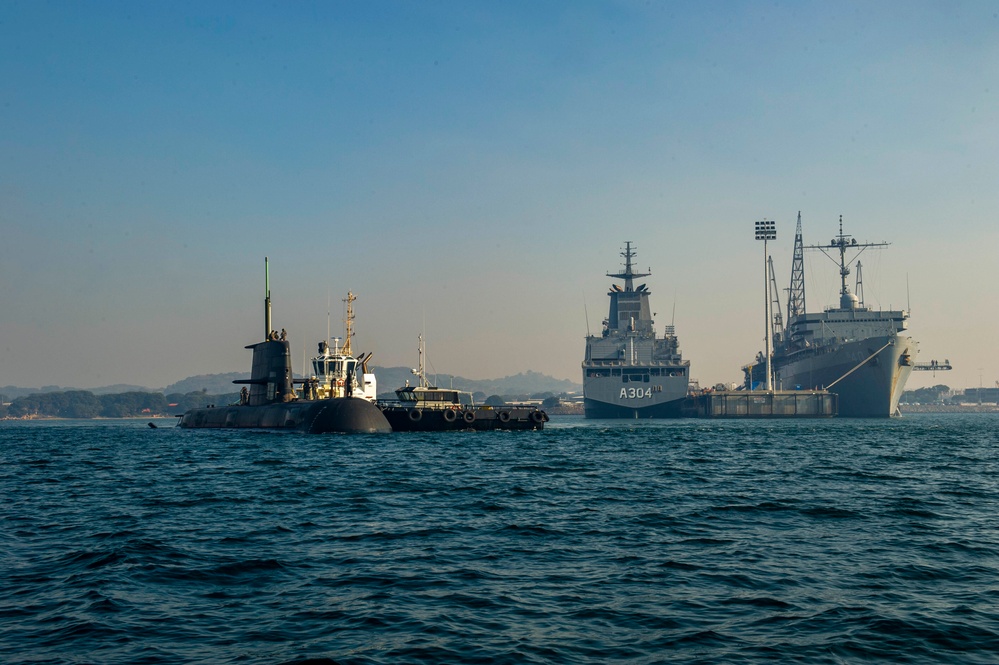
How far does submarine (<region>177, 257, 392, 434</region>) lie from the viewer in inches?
2426

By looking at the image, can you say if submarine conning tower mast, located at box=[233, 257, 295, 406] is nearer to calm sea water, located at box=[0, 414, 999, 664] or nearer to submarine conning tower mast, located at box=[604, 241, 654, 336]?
calm sea water, located at box=[0, 414, 999, 664]

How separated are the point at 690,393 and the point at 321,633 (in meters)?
153

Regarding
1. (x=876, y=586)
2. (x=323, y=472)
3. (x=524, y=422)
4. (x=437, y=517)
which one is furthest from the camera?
(x=524, y=422)

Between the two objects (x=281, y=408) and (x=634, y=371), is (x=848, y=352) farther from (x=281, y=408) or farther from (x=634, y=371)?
(x=281, y=408)

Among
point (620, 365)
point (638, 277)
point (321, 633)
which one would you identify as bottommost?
point (321, 633)

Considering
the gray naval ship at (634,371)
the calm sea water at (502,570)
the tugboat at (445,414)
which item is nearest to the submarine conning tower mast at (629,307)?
the gray naval ship at (634,371)

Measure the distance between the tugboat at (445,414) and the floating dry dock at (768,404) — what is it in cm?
7063

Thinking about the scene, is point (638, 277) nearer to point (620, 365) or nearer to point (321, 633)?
point (620, 365)

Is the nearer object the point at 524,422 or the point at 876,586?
the point at 876,586

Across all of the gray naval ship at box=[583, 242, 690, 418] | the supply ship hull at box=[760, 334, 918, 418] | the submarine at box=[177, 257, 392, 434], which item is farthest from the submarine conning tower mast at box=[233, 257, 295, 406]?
the supply ship hull at box=[760, 334, 918, 418]

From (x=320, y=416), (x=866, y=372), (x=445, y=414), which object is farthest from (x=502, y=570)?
(x=866, y=372)

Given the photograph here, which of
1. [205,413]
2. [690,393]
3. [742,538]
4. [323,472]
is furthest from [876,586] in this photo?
[690,393]

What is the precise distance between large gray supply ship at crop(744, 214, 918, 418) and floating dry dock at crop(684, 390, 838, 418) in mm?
2877

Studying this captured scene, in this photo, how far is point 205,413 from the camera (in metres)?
88.2
